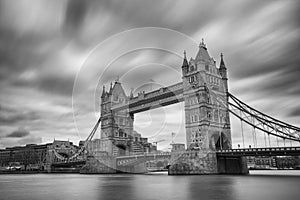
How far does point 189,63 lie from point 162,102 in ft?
34.8

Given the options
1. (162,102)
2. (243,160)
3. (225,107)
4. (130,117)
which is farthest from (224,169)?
(130,117)

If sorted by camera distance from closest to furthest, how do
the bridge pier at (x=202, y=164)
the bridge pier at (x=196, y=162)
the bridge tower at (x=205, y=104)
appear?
1. the bridge pier at (x=196, y=162)
2. the bridge pier at (x=202, y=164)
3. the bridge tower at (x=205, y=104)

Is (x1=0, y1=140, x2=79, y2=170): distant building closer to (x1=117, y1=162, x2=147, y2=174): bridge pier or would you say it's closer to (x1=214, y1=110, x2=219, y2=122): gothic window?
(x1=117, y1=162, x2=147, y2=174): bridge pier

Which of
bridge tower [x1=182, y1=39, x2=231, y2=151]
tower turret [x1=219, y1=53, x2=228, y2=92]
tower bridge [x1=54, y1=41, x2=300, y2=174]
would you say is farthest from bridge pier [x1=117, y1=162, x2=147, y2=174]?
tower turret [x1=219, y1=53, x2=228, y2=92]

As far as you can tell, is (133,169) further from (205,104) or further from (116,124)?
(205,104)

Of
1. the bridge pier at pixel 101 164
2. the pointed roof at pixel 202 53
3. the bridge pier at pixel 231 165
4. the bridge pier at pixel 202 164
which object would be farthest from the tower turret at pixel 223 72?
the bridge pier at pixel 101 164

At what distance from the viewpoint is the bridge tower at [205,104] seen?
51384mm

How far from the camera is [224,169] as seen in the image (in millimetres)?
50062

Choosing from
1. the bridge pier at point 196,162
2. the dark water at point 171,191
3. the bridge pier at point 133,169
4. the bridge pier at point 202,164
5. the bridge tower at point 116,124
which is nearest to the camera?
the dark water at point 171,191

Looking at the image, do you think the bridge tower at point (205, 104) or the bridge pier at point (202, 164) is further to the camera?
the bridge tower at point (205, 104)

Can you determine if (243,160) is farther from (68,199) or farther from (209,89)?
(68,199)

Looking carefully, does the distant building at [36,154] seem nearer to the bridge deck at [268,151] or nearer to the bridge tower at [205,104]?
the bridge tower at [205,104]

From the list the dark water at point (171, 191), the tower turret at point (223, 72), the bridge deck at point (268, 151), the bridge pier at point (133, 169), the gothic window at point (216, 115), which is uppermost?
the tower turret at point (223, 72)

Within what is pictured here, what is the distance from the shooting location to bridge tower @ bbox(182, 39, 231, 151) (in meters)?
51.4
